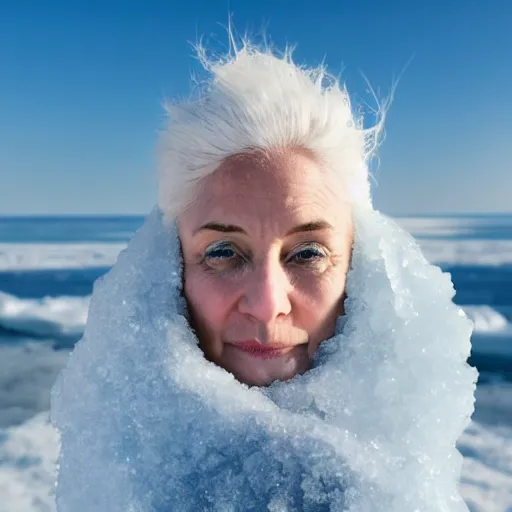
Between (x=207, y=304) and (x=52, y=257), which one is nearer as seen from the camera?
(x=207, y=304)

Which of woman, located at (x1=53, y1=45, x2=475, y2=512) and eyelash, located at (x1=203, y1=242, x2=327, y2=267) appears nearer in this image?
woman, located at (x1=53, y1=45, x2=475, y2=512)

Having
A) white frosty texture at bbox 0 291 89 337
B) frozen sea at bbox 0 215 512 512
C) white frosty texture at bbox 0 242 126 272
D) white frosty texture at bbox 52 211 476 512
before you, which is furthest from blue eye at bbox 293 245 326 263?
white frosty texture at bbox 0 242 126 272

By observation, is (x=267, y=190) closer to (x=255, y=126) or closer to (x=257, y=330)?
(x=255, y=126)

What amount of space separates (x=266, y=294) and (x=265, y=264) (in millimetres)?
60

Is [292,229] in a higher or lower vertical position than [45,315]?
lower

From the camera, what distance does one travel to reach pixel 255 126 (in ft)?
4.06

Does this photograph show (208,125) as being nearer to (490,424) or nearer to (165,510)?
(165,510)

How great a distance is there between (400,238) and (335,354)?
333mm

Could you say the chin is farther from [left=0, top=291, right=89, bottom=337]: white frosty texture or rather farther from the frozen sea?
[left=0, top=291, right=89, bottom=337]: white frosty texture

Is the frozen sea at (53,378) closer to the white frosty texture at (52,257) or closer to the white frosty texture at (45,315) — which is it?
the white frosty texture at (45,315)

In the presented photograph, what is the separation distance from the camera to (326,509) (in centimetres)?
102

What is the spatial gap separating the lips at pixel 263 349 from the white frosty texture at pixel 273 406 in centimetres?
6

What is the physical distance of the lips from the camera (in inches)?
49.2

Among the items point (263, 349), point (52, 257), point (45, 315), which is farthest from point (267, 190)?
point (52, 257)
